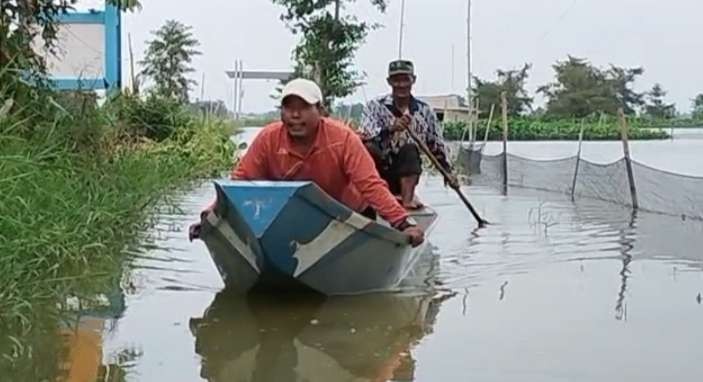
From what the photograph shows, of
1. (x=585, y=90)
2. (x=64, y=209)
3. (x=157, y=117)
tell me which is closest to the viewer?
(x=64, y=209)

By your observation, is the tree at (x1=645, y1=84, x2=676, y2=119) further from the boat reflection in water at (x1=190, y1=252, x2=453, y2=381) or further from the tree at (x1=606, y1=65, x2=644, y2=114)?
the boat reflection in water at (x1=190, y1=252, x2=453, y2=381)

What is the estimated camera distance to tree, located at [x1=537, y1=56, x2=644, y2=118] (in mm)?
41444

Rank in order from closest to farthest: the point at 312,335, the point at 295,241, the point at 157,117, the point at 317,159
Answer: the point at 312,335 → the point at 295,241 → the point at 317,159 → the point at 157,117

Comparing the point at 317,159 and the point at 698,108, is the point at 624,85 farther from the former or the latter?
the point at 317,159

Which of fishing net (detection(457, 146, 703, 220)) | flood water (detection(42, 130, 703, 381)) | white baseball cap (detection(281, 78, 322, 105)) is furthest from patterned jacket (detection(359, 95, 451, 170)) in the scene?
fishing net (detection(457, 146, 703, 220))

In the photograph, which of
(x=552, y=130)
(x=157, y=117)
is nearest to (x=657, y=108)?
(x=552, y=130)

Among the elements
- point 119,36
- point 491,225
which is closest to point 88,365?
point 491,225

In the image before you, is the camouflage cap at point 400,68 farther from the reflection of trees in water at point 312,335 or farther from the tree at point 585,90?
the tree at point 585,90

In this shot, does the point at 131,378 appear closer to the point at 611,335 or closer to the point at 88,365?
the point at 88,365

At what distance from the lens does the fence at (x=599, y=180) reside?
1242cm

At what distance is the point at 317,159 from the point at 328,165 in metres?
0.08

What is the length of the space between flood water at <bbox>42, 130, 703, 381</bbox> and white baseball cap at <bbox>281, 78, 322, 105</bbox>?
1213 mm

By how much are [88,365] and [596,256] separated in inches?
205

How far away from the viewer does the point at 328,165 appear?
658 centimetres
